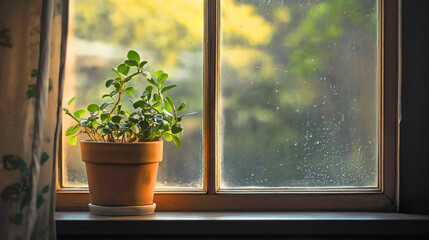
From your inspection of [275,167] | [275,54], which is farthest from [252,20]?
[275,167]

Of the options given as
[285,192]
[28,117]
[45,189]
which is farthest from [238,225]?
[28,117]

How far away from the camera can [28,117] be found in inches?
55.1

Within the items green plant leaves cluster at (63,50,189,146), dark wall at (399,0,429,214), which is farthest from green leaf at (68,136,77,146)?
dark wall at (399,0,429,214)

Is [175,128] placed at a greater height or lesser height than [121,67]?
lesser

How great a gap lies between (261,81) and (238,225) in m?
0.50

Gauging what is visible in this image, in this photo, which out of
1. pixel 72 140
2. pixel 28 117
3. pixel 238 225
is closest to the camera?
pixel 28 117

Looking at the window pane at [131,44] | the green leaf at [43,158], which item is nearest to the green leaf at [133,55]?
the window pane at [131,44]

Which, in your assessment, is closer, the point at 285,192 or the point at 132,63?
the point at 132,63

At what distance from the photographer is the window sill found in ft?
5.25

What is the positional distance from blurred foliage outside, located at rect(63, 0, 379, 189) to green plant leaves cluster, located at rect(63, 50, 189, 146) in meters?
0.10

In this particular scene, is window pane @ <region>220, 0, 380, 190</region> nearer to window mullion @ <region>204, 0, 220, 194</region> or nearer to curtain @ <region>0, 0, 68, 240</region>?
window mullion @ <region>204, 0, 220, 194</region>

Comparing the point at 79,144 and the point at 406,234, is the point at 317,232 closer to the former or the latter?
the point at 406,234

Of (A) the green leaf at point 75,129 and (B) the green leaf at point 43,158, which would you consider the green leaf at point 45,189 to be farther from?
(A) the green leaf at point 75,129

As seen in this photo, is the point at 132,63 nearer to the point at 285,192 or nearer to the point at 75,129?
the point at 75,129
